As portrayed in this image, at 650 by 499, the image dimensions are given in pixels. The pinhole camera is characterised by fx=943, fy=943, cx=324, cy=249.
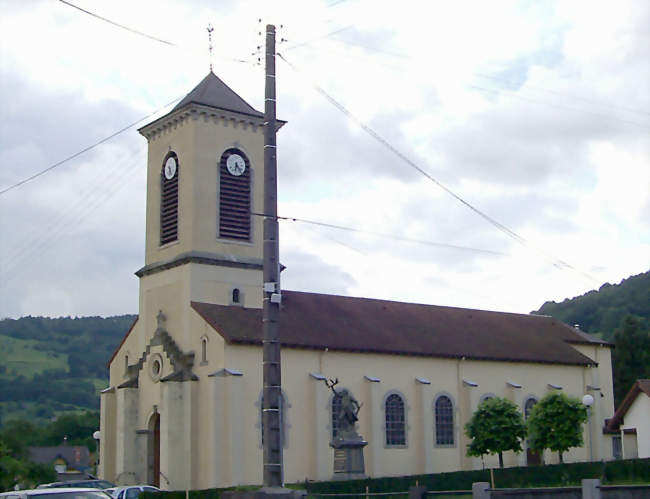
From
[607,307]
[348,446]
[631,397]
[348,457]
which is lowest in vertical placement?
[348,457]

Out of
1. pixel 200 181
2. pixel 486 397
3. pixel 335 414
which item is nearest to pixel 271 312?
pixel 335 414

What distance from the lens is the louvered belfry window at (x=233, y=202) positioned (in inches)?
1703

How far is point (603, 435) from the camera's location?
Answer: 5184 cm

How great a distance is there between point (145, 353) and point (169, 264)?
4289mm

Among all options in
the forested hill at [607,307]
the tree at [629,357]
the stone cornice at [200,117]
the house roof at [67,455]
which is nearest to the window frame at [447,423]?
the stone cornice at [200,117]

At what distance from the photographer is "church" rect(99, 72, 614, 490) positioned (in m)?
39.5

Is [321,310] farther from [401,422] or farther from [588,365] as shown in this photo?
[588,365]

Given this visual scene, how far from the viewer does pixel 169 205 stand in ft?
146

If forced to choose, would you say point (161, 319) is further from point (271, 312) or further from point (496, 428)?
point (271, 312)

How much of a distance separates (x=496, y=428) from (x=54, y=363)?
481ft

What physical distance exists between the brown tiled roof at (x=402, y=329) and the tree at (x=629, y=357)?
21765mm

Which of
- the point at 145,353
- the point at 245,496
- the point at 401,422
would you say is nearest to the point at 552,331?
the point at 401,422

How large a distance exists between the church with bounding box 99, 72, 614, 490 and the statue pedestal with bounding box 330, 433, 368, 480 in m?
2.22

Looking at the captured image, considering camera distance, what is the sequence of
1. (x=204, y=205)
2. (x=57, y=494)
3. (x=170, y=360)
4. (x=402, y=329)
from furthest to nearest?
(x=402, y=329) < (x=204, y=205) < (x=170, y=360) < (x=57, y=494)
